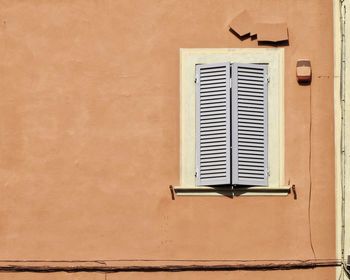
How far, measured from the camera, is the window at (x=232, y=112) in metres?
22.8

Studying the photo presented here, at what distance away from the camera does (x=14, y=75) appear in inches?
912

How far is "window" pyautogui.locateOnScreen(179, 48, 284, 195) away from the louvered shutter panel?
1 cm

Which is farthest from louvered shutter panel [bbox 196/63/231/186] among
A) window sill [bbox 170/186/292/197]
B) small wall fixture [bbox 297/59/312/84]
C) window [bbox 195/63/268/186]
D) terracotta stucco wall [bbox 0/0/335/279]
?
small wall fixture [bbox 297/59/312/84]

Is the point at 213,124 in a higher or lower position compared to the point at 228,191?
higher

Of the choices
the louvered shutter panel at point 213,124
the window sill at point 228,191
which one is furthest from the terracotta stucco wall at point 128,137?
the louvered shutter panel at point 213,124

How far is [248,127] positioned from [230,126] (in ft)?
0.80

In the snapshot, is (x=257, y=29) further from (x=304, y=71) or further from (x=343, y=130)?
(x=343, y=130)

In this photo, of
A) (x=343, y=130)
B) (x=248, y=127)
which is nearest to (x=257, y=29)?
(x=248, y=127)

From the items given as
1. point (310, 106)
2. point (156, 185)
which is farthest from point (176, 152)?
point (310, 106)

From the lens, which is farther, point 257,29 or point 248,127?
point 257,29

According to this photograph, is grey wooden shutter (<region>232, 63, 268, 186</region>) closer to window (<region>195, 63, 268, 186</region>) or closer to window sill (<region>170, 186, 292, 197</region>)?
window (<region>195, 63, 268, 186</region>)

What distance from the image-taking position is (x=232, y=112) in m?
22.9

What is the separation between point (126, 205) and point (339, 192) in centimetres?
288

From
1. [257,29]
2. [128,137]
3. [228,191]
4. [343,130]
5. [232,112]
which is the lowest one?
[228,191]
